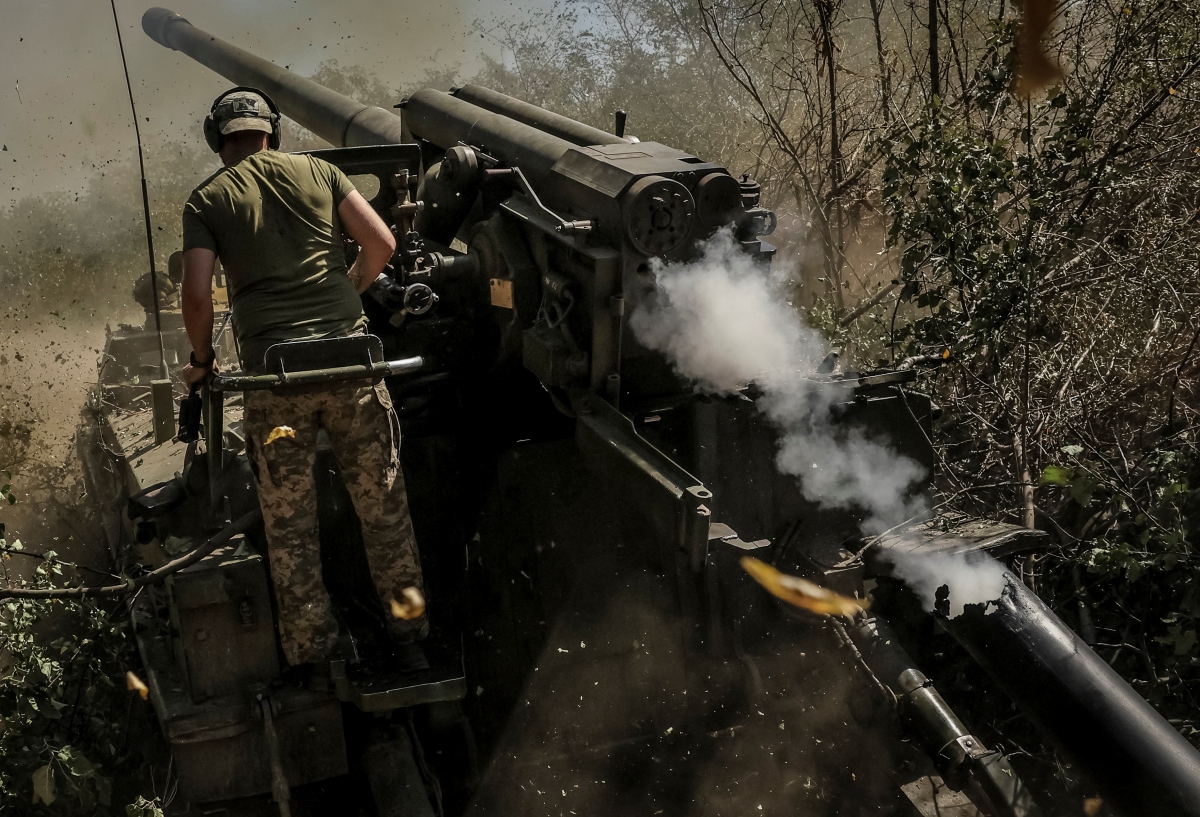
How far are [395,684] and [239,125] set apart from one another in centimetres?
220

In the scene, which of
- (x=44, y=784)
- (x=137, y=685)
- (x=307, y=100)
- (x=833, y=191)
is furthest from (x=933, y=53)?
(x=44, y=784)

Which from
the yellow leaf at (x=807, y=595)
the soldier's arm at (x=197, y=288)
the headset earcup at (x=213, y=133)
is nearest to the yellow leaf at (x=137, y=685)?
the soldier's arm at (x=197, y=288)

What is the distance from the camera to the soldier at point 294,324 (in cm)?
416

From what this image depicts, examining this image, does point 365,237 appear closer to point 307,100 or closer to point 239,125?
point 239,125

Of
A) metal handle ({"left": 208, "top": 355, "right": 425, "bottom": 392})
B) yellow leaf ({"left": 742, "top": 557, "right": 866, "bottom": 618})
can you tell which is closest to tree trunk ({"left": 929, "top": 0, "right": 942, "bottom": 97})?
yellow leaf ({"left": 742, "top": 557, "right": 866, "bottom": 618})

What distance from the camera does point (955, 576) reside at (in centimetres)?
430

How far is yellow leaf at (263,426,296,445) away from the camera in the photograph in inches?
165

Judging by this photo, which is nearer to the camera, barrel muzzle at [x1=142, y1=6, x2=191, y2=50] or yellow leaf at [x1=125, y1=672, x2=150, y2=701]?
yellow leaf at [x1=125, y1=672, x2=150, y2=701]

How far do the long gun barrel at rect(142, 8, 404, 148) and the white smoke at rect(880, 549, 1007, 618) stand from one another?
384 cm

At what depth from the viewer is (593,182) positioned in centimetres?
434

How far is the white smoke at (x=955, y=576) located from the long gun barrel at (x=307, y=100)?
384cm

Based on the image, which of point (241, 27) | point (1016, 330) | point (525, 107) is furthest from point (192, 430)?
point (241, 27)

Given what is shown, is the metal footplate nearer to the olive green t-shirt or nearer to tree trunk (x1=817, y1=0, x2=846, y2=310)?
the olive green t-shirt

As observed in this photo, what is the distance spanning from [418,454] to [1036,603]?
2.58 m
